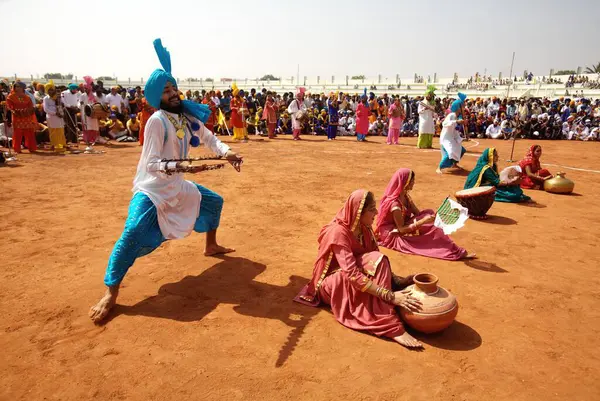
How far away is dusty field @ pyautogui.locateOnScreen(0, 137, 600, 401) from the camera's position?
2.94m

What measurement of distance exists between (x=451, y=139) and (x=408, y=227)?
20.1 feet

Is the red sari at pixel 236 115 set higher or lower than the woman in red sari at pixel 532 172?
higher

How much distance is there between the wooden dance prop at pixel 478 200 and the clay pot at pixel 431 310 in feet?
11.9

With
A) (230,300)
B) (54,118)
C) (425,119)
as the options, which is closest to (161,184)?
(230,300)

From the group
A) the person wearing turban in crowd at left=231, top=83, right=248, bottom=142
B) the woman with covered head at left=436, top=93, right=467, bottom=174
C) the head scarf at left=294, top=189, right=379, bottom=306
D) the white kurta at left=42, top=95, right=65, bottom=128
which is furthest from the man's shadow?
the person wearing turban in crowd at left=231, top=83, right=248, bottom=142

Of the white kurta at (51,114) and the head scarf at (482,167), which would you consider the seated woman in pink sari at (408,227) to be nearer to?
the head scarf at (482,167)

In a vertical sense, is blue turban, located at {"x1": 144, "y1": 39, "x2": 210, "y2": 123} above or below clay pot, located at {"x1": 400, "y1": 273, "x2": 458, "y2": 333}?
above

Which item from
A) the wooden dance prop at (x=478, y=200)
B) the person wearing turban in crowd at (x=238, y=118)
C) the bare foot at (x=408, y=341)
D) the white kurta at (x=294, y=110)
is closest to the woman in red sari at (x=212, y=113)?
the person wearing turban in crowd at (x=238, y=118)

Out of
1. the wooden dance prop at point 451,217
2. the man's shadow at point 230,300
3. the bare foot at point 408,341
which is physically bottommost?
the man's shadow at point 230,300

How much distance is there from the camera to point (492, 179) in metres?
7.45

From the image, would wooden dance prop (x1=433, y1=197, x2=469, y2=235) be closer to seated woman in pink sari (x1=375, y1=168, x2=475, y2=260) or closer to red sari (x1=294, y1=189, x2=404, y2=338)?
seated woman in pink sari (x1=375, y1=168, x2=475, y2=260)

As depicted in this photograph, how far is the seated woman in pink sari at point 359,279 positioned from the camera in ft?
11.3

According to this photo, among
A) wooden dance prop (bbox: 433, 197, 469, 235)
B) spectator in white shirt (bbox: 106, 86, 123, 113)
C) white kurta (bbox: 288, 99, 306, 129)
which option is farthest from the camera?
white kurta (bbox: 288, 99, 306, 129)

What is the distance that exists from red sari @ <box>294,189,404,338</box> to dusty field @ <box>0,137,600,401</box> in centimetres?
16
